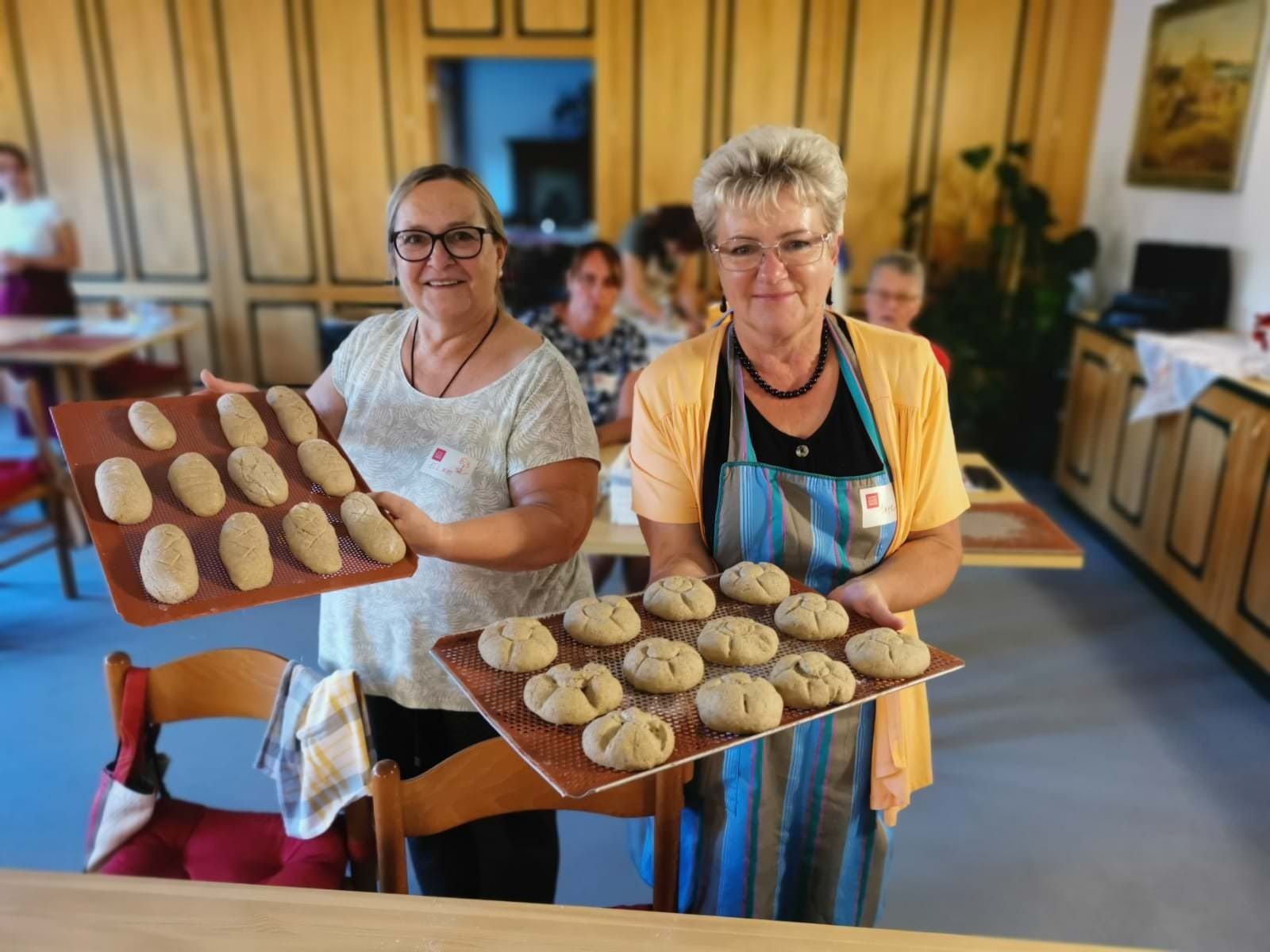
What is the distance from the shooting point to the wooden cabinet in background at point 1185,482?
2.91 m

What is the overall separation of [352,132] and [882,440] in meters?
4.93

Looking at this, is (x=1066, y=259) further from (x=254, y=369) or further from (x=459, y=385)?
(x=254, y=369)

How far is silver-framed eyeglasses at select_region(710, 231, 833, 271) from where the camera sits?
44.2 inches

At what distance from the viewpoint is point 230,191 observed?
548 centimetres

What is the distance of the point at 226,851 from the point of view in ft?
4.76

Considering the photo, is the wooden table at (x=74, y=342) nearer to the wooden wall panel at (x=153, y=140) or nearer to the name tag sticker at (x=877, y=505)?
the wooden wall panel at (x=153, y=140)

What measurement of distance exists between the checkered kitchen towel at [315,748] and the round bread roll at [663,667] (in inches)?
16.9

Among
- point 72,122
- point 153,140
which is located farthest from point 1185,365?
point 72,122

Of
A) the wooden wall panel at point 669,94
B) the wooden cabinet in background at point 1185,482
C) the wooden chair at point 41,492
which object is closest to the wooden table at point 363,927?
the wooden cabinet in background at point 1185,482

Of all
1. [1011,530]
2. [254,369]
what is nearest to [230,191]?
[254,369]

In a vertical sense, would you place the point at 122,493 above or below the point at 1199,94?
below

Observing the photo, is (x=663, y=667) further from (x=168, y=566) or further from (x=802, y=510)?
(x=168, y=566)

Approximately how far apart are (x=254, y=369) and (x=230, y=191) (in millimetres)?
1066

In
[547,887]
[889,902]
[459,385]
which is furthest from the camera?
[889,902]
